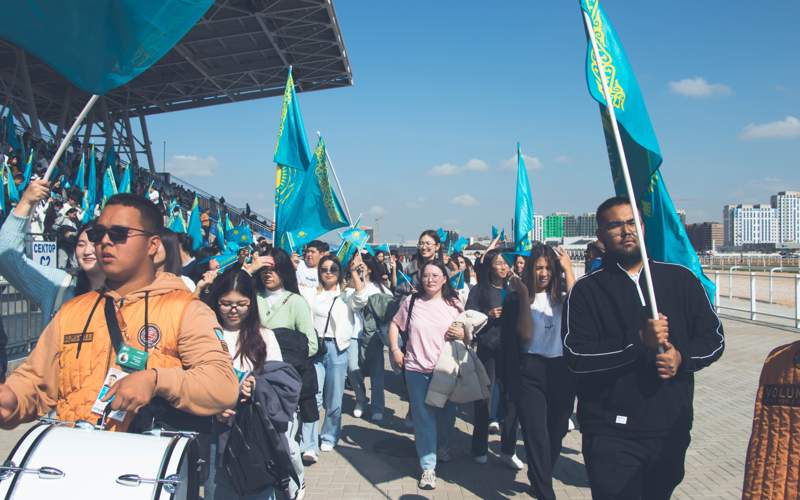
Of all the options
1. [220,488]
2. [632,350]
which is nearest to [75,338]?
[220,488]

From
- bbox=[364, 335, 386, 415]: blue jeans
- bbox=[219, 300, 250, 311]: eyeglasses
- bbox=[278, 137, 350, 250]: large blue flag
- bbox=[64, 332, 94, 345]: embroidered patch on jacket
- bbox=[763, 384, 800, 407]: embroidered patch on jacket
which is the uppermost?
bbox=[278, 137, 350, 250]: large blue flag

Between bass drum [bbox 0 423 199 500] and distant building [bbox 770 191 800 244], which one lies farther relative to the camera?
distant building [bbox 770 191 800 244]

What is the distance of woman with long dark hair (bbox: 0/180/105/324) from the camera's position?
3.04 meters

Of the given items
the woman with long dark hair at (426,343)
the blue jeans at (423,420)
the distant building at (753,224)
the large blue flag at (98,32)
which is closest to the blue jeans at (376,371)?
the woman with long dark hair at (426,343)

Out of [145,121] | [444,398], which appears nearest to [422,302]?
[444,398]

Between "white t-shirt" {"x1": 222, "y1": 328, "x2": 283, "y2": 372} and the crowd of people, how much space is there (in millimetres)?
12

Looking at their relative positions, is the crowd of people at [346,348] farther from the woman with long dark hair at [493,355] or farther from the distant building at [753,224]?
the distant building at [753,224]

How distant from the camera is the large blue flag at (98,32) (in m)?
2.91

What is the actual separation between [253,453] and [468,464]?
2744 mm

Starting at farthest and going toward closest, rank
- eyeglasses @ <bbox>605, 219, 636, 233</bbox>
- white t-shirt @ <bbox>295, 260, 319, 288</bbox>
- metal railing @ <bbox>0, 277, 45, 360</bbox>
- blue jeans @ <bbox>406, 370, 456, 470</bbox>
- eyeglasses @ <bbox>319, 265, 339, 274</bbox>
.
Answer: white t-shirt @ <bbox>295, 260, 319, 288</bbox> → metal railing @ <bbox>0, 277, 45, 360</bbox> → eyeglasses @ <bbox>319, 265, 339, 274</bbox> → blue jeans @ <bbox>406, 370, 456, 470</bbox> → eyeglasses @ <bbox>605, 219, 636, 233</bbox>

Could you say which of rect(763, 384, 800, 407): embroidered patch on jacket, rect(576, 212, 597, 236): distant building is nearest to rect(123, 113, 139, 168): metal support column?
rect(763, 384, 800, 407): embroidered patch on jacket

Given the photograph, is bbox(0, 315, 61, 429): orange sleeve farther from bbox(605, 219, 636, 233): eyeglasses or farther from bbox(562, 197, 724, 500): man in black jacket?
bbox(605, 219, 636, 233): eyeglasses

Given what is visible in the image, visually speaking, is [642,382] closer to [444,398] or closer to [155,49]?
[444,398]

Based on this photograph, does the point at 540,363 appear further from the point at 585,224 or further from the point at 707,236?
the point at 707,236
